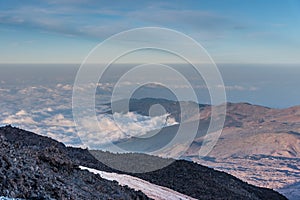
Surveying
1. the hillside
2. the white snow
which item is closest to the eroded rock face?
the white snow

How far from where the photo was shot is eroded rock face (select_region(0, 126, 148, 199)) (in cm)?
884

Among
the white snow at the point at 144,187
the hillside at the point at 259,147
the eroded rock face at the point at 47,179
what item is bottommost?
the hillside at the point at 259,147

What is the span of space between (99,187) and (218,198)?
7.20 meters

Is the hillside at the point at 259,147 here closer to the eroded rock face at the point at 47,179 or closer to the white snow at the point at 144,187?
the white snow at the point at 144,187

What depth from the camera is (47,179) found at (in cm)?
984

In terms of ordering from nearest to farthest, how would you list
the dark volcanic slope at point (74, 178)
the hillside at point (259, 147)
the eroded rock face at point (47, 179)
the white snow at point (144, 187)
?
the eroded rock face at point (47, 179), the dark volcanic slope at point (74, 178), the white snow at point (144, 187), the hillside at point (259, 147)

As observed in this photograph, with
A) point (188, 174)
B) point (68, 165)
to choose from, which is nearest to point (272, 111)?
point (188, 174)

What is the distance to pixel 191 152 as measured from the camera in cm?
10531

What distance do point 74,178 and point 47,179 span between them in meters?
2.22

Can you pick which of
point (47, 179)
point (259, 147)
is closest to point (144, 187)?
point (47, 179)

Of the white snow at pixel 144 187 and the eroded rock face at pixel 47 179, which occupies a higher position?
the eroded rock face at pixel 47 179

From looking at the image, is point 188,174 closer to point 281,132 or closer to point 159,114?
point 159,114

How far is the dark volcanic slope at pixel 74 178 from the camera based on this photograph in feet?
30.7

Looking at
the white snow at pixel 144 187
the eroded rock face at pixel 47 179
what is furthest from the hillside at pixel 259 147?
the eroded rock face at pixel 47 179
